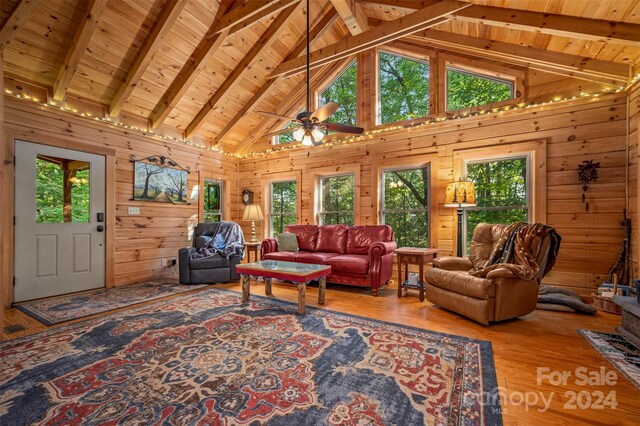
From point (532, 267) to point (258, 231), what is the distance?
17.1 ft

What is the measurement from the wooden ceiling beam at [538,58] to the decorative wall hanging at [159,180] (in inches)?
192

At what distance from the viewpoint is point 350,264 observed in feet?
13.5

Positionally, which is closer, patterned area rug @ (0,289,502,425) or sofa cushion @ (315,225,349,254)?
patterned area rug @ (0,289,502,425)

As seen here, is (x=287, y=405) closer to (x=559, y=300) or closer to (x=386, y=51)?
(x=559, y=300)

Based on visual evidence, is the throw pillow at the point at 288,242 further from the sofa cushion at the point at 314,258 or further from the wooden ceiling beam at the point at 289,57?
the wooden ceiling beam at the point at 289,57

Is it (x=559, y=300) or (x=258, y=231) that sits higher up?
(x=258, y=231)

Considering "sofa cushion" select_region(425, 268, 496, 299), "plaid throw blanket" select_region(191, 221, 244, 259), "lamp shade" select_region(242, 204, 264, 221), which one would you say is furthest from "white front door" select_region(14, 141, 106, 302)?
"sofa cushion" select_region(425, 268, 496, 299)

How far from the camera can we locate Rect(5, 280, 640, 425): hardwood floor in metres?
1.56

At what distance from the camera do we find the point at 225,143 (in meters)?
6.45

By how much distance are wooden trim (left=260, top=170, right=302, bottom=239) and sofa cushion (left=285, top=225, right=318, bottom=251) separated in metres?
0.60

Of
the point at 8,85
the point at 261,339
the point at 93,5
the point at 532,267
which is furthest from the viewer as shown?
the point at 8,85

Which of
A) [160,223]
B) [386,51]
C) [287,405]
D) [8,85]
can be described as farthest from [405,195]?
[8,85]

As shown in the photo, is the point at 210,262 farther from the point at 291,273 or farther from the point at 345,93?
the point at 345,93

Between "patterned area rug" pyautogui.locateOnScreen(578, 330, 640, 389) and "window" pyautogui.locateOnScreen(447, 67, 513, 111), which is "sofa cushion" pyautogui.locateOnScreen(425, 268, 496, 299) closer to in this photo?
"patterned area rug" pyautogui.locateOnScreen(578, 330, 640, 389)
